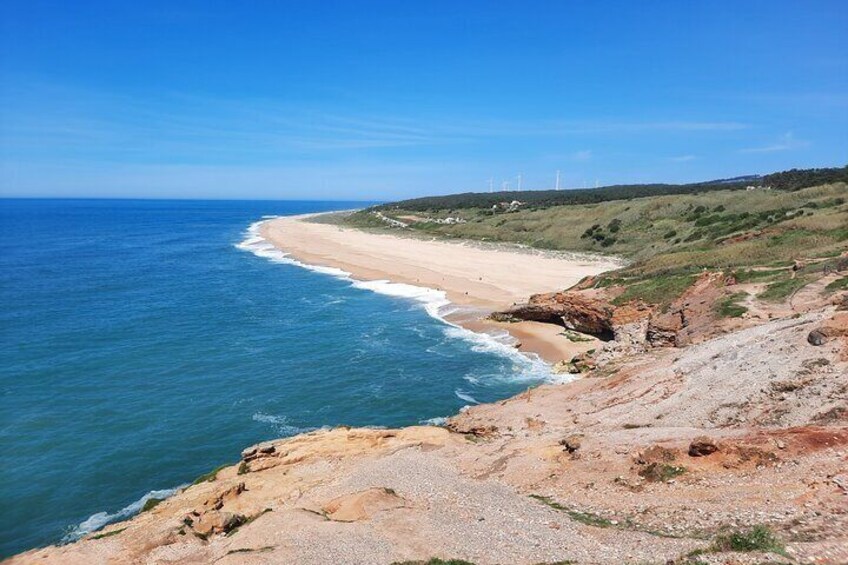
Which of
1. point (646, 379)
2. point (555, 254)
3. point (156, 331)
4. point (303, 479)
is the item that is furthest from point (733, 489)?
point (555, 254)

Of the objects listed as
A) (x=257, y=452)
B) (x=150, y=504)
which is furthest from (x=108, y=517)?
(x=257, y=452)

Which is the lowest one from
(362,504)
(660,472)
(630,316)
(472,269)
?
(362,504)

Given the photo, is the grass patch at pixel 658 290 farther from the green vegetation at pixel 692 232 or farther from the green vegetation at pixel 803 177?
the green vegetation at pixel 803 177

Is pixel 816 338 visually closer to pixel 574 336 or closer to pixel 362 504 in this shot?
pixel 362 504

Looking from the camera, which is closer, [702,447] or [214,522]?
[702,447]

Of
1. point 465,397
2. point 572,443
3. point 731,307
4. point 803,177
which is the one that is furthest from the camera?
point 803,177

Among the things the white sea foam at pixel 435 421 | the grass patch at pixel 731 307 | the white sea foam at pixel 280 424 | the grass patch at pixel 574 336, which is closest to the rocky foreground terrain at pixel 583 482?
the white sea foam at pixel 435 421

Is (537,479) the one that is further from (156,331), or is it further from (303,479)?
(156,331)

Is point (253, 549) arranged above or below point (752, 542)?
below
